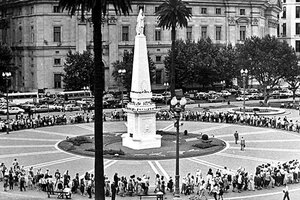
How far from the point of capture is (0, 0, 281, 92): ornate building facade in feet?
307

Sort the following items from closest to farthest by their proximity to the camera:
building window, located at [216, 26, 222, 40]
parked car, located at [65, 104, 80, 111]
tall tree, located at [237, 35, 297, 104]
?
tall tree, located at [237, 35, 297, 104] → parked car, located at [65, 104, 80, 111] → building window, located at [216, 26, 222, 40]

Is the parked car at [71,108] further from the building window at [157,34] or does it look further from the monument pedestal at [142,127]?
the monument pedestal at [142,127]

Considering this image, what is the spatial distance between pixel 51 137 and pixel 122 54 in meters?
46.3

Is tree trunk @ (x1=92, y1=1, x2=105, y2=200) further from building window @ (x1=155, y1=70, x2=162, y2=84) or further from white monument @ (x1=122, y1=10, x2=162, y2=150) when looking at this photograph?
building window @ (x1=155, y1=70, x2=162, y2=84)

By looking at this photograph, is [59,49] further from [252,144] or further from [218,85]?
[252,144]

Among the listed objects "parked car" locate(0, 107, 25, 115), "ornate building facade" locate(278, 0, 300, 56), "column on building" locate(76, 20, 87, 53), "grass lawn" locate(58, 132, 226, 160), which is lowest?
"grass lawn" locate(58, 132, 226, 160)

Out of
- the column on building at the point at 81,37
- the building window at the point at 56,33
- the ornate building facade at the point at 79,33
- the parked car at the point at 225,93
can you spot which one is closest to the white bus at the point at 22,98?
the ornate building facade at the point at 79,33

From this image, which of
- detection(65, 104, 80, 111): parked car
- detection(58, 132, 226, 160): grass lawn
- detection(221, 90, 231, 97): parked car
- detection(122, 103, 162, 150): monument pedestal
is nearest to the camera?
detection(58, 132, 226, 160): grass lawn

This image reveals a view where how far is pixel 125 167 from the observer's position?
39875 millimetres

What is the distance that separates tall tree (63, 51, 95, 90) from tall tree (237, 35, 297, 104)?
22987mm

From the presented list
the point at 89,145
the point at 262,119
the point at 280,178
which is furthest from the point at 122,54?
the point at 280,178

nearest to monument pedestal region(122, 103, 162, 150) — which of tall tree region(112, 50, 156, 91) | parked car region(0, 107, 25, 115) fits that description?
parked car region(0, 107, 25, 115)

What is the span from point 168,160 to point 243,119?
70.7ft

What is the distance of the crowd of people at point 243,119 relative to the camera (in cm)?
5750
